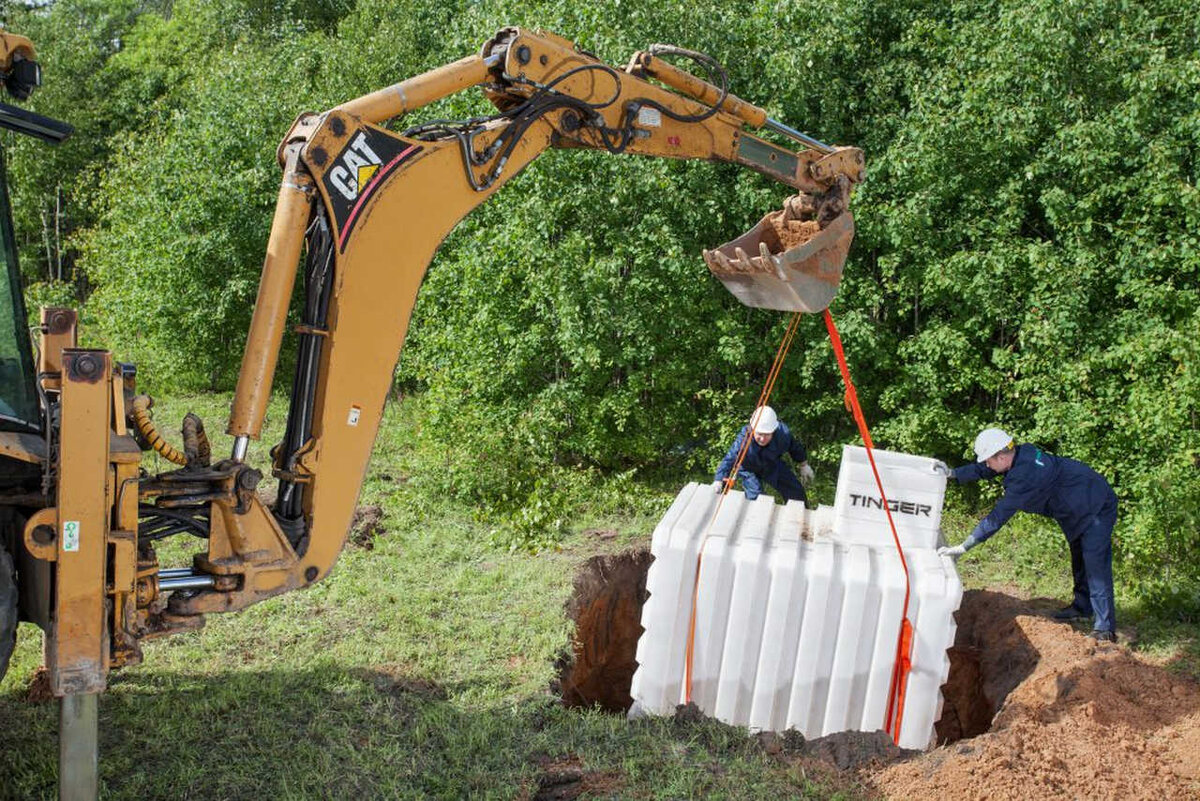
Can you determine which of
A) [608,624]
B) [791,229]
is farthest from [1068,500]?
[608,624]

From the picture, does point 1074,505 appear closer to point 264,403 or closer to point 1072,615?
point 1072,615

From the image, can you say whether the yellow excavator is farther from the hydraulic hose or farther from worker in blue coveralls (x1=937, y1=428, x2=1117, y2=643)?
worker in blue coveralls (x1=937, y1=428, x2=1117, y2=643)

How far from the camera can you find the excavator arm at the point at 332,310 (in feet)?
15.1

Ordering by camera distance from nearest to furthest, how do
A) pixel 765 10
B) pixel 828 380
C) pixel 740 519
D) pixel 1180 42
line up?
pixel 740 519 < pixel 1180 42 < pixel 765 10 < pixel 828 380

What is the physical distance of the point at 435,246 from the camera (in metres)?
5.04

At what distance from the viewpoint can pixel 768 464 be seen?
30.3ft

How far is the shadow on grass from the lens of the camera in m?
5.23

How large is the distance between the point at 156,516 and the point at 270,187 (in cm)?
1183

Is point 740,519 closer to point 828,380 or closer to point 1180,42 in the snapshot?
point 828,380

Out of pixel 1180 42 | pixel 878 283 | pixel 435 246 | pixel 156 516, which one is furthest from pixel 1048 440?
pixel 156 516

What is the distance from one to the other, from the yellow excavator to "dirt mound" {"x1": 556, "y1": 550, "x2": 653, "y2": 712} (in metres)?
3.26

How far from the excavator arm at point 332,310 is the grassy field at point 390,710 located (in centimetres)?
116

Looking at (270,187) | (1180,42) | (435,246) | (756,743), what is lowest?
(756,743)

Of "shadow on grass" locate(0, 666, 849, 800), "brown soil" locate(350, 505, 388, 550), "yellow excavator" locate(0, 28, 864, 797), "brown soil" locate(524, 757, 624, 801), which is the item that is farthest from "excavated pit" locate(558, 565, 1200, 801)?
"yellow excavator" locate(0, 28, 864, 797)
